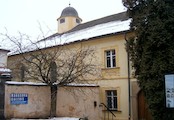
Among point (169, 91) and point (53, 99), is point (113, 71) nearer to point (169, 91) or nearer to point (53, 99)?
point (53, 99)

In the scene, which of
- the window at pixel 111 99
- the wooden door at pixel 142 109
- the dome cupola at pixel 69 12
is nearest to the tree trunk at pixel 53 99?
the window at pixel 111 99

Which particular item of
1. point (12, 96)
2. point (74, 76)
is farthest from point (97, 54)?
point (12, 96)

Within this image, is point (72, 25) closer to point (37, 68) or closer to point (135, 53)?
point (37, 68)

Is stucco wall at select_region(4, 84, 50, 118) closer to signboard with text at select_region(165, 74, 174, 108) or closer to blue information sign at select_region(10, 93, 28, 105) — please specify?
blue information sign at select_region(10, 93, 28, 105)

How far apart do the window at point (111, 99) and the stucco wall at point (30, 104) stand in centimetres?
658

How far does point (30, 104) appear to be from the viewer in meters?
18.4

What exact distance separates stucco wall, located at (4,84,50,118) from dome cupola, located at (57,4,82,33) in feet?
71.2

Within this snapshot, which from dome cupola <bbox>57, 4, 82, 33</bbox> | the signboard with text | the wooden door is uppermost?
dome cupola <bbox>57, 4, 82, 33</bbox>

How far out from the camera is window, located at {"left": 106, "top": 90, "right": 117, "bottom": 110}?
24547mm

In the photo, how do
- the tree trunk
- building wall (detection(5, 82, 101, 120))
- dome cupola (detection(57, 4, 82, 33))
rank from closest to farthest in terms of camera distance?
building wall (detection(5, 82, 101, 120))
the tree trunk
dome cupola (detection(57, 4, 82, 33))

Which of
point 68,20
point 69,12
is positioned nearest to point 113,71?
point 68,20

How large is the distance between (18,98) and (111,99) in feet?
29.0

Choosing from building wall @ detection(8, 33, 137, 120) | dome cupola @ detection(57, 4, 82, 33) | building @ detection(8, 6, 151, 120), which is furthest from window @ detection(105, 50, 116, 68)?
dome cupola @ detection(57, 4, 82, 33)

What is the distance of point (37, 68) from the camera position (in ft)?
65.1
